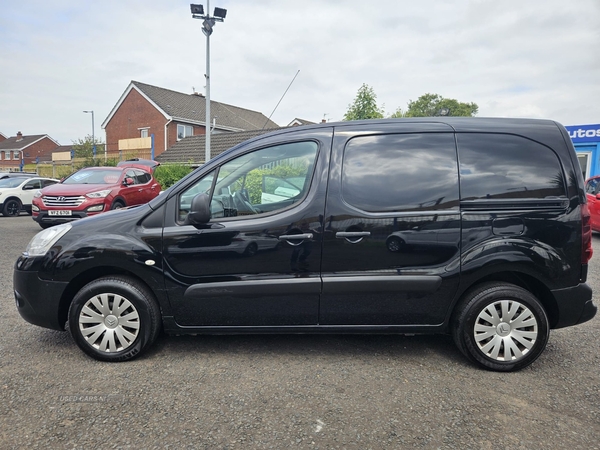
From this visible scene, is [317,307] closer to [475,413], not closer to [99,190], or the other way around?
[475,413]

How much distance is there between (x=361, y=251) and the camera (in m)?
3.35

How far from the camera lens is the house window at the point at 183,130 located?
36.1 m

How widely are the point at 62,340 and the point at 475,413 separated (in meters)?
3.44

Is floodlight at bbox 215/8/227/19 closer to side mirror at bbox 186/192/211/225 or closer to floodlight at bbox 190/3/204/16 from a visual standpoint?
floodlight at bbox 190/3/204/16

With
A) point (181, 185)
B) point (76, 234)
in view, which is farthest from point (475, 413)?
point (76, 234)

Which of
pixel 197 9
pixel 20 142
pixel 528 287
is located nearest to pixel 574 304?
pixel 528 287

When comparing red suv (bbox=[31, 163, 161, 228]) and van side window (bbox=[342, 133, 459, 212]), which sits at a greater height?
van side window (bbox=[342, 133, 459, 212])

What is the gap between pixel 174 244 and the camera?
3.40 metres

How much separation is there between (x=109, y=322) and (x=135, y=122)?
3768 centimetres

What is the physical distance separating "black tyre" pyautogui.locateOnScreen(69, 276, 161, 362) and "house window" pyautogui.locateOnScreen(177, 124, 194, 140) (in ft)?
113

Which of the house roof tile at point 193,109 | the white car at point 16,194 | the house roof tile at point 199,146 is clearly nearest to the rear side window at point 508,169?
the white car at point 16,194

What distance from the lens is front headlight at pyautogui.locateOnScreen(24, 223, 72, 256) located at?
3.50 m

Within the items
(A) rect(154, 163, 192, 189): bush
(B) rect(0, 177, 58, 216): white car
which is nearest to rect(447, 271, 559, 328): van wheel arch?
(A) rect(154, 163, 192, 189): bush

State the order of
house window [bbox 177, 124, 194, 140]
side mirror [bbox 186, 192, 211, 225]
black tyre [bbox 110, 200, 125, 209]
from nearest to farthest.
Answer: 1. side mirror [bbox 186, 192, 211, 225]
2. black tyre [bbox 110, 200, 125, 209]
3. house window [bbox 177, 124, 194, 140]
